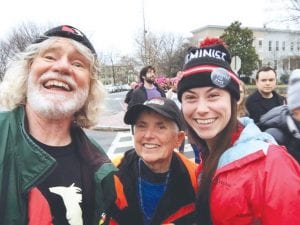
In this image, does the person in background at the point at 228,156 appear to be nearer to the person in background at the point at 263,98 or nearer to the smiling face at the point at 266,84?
the person in background at the point at 263,98

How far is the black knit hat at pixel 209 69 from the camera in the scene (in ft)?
6.75

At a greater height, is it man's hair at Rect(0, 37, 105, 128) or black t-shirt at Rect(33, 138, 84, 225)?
man's hair at Rect(0, 37, 105, 128)

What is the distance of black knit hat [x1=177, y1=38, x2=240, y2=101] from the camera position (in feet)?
6.75

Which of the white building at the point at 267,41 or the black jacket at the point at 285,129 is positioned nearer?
the black jacket at the point at 285,129

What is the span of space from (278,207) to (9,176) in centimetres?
123

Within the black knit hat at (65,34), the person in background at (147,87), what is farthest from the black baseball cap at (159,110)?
the person in background at (147,87)

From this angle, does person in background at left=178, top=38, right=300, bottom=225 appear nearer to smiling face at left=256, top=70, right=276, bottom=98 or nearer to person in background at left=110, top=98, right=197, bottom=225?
person in background at left=110, top=98, right=197, bottom=225

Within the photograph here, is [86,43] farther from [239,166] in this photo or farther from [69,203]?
[239,166]

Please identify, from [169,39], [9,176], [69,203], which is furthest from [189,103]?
[169,39]

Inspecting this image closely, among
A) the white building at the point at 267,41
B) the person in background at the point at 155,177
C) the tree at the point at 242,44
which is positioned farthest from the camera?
the white building at the point at 267,41

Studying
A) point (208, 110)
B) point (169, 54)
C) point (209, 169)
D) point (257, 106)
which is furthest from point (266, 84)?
point (169, 54)

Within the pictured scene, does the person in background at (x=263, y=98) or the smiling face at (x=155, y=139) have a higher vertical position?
the smiling face at (x=155, y=139)

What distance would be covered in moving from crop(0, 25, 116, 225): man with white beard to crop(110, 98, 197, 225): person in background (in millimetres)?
253

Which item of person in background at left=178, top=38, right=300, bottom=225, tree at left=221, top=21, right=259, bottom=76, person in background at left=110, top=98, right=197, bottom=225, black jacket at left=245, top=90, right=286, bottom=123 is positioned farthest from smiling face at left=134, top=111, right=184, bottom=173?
tree at left=221, top=21, right=259, bottom=76
